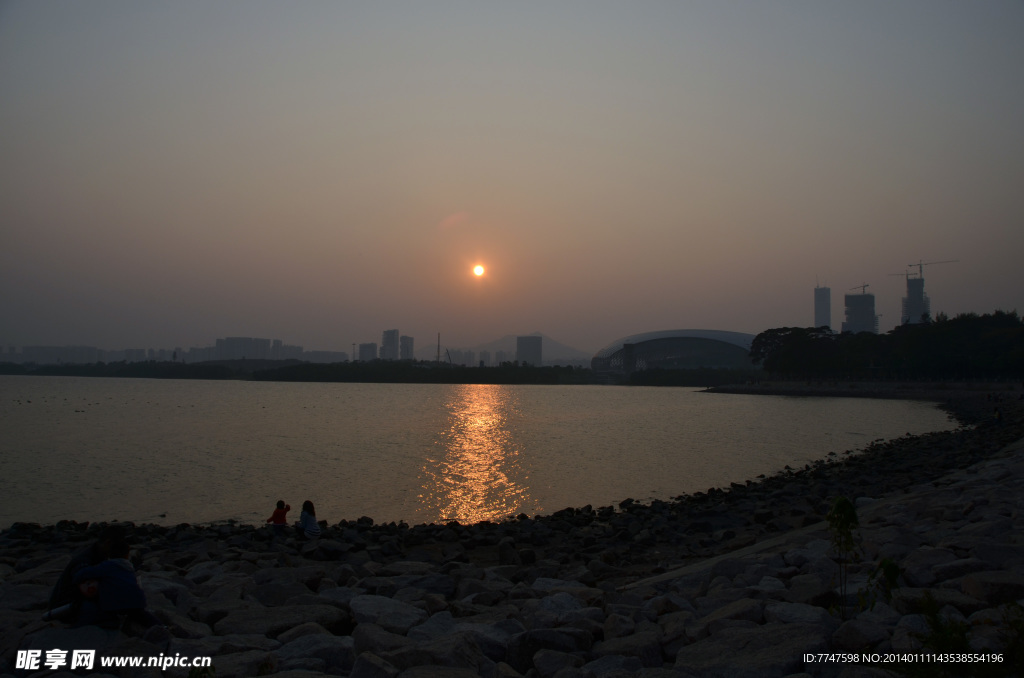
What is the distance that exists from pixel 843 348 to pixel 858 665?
87.5 meters

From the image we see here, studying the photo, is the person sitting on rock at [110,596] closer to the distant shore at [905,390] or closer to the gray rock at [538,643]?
the gray rock at [538,643]

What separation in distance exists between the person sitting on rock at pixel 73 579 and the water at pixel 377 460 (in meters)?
8.49

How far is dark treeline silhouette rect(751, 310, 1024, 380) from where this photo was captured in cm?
6140

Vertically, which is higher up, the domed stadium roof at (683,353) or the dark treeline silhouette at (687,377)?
the domed stadium roof at (683,353)

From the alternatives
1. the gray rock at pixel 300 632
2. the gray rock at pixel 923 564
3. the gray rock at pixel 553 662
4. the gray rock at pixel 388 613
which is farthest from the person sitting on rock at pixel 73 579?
the gray rock at pixel 923 564

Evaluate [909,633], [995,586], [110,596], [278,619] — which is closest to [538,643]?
[278,619]

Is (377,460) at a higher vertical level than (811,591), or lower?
lower

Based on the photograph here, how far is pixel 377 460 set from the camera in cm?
2064

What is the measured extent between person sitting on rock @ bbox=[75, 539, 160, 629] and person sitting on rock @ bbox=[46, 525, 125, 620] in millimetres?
69

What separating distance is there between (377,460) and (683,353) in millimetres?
132673

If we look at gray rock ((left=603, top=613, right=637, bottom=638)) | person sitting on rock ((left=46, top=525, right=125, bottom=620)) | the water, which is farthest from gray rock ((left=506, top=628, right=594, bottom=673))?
the water

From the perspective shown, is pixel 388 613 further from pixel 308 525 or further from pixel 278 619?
pixel 308 525

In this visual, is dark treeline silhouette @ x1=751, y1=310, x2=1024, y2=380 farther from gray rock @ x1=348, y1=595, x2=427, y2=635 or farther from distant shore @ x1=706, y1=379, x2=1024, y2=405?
gray rock @ x1=348, y1=595, x2=427, y2=635

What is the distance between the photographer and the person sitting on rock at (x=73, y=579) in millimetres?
4320
